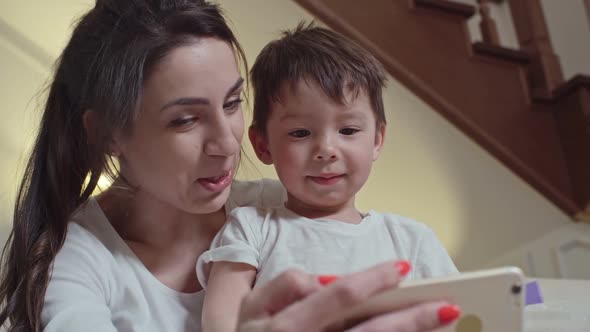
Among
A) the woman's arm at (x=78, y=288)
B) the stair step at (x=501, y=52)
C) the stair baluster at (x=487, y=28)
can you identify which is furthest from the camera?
the stair baluster at (x=487, y=28)

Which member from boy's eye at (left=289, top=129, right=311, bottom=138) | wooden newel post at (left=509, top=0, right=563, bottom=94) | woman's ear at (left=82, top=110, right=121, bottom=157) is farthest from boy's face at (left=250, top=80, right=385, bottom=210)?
wooden newel post at (left=509, top=0, right=563, bottom=94)

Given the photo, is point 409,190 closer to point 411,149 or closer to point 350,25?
point 411,149

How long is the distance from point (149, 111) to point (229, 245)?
0.23m

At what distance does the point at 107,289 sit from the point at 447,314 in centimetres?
57

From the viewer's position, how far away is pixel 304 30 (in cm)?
110

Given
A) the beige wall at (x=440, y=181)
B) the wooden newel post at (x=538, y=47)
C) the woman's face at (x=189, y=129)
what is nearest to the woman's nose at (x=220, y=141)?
the woman's face at (x=189, y=129)

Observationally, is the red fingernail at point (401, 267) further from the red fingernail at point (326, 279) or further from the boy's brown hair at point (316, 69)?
the boy's brown hair at point (316, 69)

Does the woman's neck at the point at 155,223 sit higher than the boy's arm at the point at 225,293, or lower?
higher

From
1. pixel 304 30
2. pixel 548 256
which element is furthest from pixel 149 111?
pixel 548 256

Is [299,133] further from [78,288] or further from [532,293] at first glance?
[532,293]

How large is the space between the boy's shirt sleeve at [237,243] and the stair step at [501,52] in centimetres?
142

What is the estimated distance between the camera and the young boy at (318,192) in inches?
34.8

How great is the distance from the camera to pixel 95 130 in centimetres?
98

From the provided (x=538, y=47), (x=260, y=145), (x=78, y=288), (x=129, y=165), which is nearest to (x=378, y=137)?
(x=260, y=145)
